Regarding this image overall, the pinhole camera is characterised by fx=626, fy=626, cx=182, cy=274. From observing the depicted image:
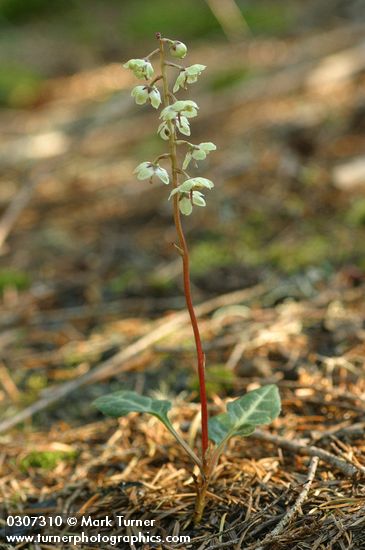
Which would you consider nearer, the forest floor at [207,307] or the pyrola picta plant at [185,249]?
the pyrola picta plant at [185,249]

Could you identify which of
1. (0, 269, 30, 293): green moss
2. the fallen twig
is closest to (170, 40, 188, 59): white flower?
the fallen twig

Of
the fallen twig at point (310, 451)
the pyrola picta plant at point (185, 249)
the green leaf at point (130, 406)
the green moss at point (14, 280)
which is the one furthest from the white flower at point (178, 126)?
the green moss at point (14, 280)

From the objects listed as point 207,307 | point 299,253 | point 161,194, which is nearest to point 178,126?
point 207,307

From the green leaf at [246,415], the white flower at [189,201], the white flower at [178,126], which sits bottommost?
the green leaf at [246,415]

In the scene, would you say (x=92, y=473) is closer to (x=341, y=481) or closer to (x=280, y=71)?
(x=341, y=481)

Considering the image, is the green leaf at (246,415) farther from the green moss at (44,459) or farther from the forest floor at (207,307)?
the green moss at (44,459)

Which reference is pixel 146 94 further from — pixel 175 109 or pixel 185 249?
pixel 185 249
